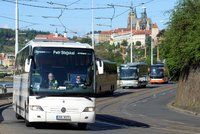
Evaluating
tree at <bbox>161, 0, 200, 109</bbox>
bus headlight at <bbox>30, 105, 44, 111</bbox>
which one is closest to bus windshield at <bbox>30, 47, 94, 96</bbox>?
bus headlight at <bbox>30, 105, 44, 111</bbox>

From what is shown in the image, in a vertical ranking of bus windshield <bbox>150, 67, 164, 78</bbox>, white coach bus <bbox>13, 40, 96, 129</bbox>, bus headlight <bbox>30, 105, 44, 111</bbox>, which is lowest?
bus headlight <bbox>30, 105, 44, 111</bbox>

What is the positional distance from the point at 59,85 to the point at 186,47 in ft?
55.6

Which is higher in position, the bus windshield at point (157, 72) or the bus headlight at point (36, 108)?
the bus windshield at point (157, 72)

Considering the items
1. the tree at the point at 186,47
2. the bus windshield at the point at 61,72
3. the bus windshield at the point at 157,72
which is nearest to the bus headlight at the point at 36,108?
the bus windshield at the point at 61,72

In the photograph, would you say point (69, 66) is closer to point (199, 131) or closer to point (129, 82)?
point (199, 131)

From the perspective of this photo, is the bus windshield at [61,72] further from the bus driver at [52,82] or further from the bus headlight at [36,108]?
the bus headlight at [36,108]

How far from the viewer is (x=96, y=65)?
2036cm

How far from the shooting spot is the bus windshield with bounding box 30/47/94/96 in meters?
19.6

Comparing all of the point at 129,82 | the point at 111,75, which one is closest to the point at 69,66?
the point at 111,75

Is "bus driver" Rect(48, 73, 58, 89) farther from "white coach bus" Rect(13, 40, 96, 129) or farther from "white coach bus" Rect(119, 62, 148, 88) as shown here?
"white coach bus" Rect(119, 62, 148, 88)

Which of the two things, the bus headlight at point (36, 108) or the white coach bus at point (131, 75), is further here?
the white coach bus at point (131, 75)

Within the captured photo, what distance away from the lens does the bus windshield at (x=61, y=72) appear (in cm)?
1961

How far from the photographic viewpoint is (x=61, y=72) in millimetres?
19812

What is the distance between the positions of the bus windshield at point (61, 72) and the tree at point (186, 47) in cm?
1500
